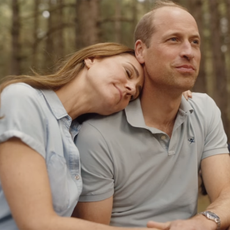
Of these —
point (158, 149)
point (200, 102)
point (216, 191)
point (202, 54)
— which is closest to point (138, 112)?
point (158, 149)

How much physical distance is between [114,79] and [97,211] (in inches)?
35.0

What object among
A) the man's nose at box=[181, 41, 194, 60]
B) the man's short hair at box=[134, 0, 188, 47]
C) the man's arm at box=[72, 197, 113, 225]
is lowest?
the man's arm at box=[72, 197, 113, 225]

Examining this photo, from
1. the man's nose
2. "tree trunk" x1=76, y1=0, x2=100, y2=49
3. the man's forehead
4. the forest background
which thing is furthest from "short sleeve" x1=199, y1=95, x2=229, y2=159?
"tree trunk" x1=76, y1=0, x2=100, y2=49

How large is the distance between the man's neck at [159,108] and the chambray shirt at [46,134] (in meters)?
0.69

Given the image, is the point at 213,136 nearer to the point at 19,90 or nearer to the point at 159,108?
the point at 159,108

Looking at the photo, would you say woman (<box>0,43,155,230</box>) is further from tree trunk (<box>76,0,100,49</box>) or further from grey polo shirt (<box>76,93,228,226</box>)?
tree trunk (<box>76,0,100,49</box>)

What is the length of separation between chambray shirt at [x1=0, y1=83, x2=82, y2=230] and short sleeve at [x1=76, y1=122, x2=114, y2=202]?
20cm

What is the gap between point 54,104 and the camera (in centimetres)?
220

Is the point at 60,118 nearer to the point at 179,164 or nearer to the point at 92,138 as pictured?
the point at 92,138

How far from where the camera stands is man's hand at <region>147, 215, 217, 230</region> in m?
2.18

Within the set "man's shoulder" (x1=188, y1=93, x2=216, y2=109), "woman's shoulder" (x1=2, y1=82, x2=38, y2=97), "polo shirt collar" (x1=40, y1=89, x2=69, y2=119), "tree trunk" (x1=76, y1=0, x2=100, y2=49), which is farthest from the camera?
"tree trunk" (x1=76, y1=0, x2=100, y2=49)

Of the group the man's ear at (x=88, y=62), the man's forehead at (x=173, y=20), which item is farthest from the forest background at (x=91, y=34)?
the man's forehead at (x=173, y=20)

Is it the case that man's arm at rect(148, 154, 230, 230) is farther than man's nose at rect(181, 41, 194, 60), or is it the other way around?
man's nose at rect(181, 41, 194, 60)

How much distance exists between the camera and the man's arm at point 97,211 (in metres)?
2.41
